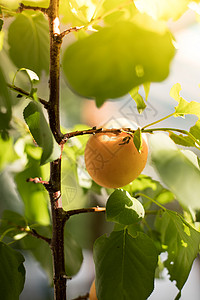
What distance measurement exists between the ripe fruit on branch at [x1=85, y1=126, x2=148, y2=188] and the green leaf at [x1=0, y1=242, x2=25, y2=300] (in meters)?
0.11

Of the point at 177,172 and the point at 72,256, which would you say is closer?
the point at 177,172

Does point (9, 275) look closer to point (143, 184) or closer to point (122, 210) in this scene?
point (122, 210)

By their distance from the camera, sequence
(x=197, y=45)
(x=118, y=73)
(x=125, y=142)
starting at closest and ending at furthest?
(x=118, y=73) < (x=125, y=142) < (x=197, y=45)

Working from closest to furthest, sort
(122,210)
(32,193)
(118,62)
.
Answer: (118,62) < (122,210) < (32,193)

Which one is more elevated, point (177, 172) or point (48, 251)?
point (177, 172)

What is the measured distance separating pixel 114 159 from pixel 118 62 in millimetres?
169

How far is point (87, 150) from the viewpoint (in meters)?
0.34

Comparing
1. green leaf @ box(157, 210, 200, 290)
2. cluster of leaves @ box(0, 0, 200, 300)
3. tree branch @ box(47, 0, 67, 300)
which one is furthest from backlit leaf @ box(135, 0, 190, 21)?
green leaf @ box(157, 210, 200, 290)

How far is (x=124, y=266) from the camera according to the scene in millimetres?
337

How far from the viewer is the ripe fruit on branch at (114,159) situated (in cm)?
32

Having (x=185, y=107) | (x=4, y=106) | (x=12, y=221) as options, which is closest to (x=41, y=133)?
(x=4, y=106)

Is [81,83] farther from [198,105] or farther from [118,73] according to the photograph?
[198,105]

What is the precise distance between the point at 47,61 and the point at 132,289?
0.24m

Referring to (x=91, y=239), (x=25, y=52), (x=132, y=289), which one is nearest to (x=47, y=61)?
(x=25, y=52)
